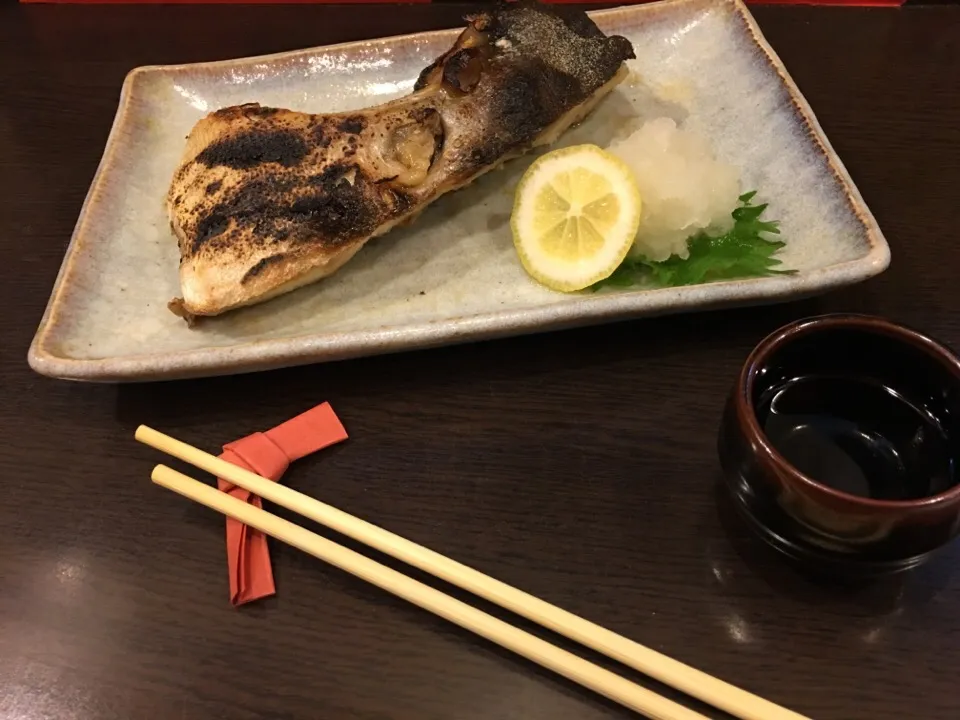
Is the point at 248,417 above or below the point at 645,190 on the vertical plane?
below

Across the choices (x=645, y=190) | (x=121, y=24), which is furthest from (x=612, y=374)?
(x=121, y=24)

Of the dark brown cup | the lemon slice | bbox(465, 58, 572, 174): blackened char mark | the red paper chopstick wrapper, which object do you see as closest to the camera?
the dark brown cup

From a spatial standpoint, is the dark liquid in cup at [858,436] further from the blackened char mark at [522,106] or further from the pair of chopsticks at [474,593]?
the blackened char mark at [522,106]

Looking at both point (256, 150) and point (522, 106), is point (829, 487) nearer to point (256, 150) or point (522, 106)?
point (522, 106)

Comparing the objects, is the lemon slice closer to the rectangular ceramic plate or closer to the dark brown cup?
the rectangular ceramic plate

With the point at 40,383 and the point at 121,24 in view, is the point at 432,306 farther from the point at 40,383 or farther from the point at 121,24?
the point at 121,24

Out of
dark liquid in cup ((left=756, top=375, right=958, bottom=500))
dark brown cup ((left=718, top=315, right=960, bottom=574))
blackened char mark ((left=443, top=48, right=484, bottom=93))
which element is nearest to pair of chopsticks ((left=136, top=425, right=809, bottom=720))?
dark brown cup ((left=718, top=315, right=960, bottom=574))

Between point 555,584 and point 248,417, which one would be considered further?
point 248,417
